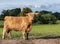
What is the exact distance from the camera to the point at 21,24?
54.7ft

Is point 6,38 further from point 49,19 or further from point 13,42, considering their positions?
point 49,19

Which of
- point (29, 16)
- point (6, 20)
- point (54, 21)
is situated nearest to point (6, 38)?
point (6, 20)

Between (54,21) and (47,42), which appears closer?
(47,42)

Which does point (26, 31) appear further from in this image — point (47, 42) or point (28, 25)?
point (47, 42)

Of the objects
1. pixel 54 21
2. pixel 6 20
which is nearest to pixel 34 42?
pixel 6 20

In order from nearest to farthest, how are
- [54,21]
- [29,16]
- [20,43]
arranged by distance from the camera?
[20,43], [29,16], [54,21]

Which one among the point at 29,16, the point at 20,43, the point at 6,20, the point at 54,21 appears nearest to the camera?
the point at 20,43

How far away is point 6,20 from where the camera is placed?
17281mm

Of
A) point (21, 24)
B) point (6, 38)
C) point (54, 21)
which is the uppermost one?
point (21, 24)

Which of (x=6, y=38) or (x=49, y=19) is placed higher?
(x=6, y=38)

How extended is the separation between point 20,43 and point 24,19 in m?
2.43

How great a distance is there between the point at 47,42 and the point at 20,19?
2.67 meters

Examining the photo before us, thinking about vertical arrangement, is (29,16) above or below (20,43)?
above

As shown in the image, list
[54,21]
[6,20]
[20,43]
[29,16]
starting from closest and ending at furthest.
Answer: [20,43], [29,16], [6,20], [54,21]
